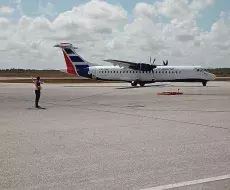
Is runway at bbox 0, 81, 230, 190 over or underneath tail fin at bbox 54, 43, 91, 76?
underneath

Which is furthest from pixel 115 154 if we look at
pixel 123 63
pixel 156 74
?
pixel 156 74

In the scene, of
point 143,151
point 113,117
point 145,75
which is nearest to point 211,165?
point 143,151

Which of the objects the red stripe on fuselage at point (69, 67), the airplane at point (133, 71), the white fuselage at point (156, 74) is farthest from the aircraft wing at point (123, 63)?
the red stripe on fuselage at point (69, 67)

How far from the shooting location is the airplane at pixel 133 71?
151ft

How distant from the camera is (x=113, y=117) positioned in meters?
14.5

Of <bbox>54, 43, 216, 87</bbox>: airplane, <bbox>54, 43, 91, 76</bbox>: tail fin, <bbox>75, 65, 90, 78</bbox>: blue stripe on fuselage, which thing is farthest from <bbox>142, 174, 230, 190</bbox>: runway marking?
<bbox>54, 43, 91, 76</bbox>: tail fin

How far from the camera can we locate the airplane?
45969 millimetres

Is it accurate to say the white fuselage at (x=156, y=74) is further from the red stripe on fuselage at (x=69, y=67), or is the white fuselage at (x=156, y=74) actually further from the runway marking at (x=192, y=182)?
the runway marking at (x=192, y=182)

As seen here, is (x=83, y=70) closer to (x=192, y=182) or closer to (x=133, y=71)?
(x=133, y=71)

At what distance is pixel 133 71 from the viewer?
48.7 m

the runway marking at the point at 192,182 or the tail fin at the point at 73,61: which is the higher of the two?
the tail fin at the point at 73,61

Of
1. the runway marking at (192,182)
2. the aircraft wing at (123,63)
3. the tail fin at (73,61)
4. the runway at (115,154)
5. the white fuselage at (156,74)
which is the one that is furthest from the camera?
the tail fin at (73,61)

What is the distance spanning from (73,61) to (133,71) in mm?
8364

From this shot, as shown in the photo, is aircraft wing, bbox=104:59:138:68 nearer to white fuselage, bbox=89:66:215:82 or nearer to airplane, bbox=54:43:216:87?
airplane, bbox=54:43:216:87
